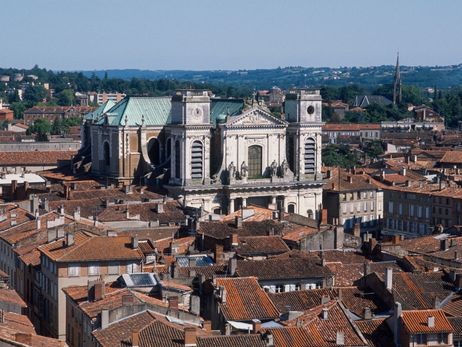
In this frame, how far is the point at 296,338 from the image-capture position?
42.5 metres

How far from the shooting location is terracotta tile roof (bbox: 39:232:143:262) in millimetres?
57812

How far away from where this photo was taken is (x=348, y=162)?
16112cm

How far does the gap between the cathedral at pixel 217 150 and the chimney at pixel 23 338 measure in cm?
5603

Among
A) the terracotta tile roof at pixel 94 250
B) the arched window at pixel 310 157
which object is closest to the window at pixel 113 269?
the terracotta tile roof at pixel 94 250

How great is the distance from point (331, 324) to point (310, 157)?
61.0 meters

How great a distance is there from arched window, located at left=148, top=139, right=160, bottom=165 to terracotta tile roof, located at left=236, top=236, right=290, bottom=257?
40.9 meters

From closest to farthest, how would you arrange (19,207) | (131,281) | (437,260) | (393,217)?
1. (131,281)
2. (437,260)
3. (19,207)
4. (393,217)

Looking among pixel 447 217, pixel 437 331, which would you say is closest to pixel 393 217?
pixel 447 217

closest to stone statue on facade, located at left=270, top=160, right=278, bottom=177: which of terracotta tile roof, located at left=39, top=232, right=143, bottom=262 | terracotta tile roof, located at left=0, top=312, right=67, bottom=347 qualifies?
terracotta tile roof, located at left=39, top=232, right=143, bottom=262

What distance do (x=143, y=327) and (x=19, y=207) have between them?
4285cm

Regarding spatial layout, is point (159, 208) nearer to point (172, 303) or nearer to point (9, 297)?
point (9, 297)

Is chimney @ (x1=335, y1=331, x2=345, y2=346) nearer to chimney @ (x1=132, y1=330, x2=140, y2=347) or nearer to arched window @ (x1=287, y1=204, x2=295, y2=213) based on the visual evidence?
chimney @ (x1=132, y1=330, x2=140, y2=347)

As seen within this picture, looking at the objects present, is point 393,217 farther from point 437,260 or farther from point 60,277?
point 60,277

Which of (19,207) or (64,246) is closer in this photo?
(64,246)
